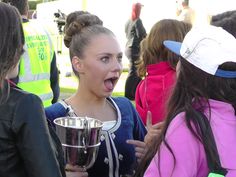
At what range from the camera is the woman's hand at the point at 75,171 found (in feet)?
7.75

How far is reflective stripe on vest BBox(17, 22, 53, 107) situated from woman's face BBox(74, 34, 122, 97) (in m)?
1.52

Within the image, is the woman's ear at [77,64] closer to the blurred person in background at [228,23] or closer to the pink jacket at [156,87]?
the blurred person in background at [228,23]

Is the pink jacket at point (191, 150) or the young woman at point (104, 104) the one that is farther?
the young woman at point (104, 104)

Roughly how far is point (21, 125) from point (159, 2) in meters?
15.1

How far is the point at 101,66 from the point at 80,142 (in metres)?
0.51

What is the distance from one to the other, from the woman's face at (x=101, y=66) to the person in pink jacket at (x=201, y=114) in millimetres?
620

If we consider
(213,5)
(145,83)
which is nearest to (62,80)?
(213,5)

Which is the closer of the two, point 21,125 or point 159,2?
point 21,125

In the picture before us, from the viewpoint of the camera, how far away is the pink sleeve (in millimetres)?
1935

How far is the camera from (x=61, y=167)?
6.63ft

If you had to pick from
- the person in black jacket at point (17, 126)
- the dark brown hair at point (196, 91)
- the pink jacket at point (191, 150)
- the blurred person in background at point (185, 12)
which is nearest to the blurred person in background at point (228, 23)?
the dark brown hair at point (196, 91)

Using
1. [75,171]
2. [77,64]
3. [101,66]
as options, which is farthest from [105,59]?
[75,171]

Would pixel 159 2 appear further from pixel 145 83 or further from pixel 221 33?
pixel 221 33

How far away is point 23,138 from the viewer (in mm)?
1839
